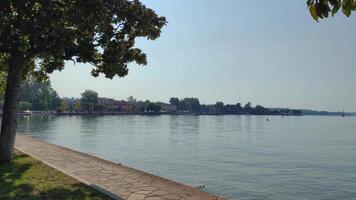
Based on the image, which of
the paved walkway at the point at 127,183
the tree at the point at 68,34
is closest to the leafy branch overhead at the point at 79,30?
the tree at the point at 68,34

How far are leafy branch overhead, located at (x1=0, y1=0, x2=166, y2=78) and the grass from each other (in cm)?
454

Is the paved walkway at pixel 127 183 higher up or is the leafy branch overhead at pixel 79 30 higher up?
the leafy branch overhead at pixel 79 30

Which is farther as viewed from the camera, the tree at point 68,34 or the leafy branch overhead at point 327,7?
the tree at point 68,34

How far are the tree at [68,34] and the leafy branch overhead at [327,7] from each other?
1171 cm

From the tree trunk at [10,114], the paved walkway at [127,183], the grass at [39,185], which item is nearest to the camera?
the grass at [39,185]

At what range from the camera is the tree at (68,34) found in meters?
14.2

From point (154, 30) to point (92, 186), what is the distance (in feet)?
23.8

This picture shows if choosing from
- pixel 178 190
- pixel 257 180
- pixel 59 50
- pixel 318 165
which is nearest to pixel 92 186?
pixel 178 190

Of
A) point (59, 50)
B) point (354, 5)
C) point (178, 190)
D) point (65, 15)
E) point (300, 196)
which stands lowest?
point (300, 196)

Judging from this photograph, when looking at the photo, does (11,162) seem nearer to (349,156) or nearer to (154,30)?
(154,30)

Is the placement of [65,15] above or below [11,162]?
above

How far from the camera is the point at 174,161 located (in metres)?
35.4

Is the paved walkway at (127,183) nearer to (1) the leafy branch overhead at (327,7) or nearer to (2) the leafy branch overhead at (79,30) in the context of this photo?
(2) the leafy branch overhead at (79,30)

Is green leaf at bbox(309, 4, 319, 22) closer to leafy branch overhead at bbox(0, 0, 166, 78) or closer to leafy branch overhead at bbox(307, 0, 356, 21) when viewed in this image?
leafy branch overhead at bbox(307, 0, 356, 21)
